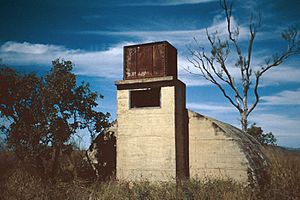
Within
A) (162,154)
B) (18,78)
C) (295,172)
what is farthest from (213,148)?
(18,78)

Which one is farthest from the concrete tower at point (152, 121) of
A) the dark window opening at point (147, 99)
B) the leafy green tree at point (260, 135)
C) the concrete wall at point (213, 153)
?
the leafy green tree at point (260, 135)

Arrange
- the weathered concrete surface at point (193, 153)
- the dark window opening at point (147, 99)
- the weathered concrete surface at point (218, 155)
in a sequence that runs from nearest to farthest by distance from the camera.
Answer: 1. the weathered concrete surface at point (218, 155)
2. the weathered concrete surface at point (193, 153)
3. the dark window opening at point (147, 99)

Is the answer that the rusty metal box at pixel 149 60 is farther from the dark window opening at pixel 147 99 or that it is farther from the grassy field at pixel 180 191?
the grassy field at pixel 180 191

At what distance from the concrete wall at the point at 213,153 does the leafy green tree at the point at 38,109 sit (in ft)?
19.1

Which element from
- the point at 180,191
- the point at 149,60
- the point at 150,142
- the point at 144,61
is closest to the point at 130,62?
the point at 144,61

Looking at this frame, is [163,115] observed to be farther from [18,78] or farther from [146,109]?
[18,78]

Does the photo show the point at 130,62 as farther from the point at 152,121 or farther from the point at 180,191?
the point at 180,191

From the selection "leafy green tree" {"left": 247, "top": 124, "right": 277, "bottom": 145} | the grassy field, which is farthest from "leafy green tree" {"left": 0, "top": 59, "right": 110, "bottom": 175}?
"leafy green tree" {"left": 247, "top": 124, "right": 277, "bottom": 145}

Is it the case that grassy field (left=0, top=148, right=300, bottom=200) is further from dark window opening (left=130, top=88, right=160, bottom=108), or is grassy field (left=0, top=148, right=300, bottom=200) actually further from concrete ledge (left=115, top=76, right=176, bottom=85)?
dark window opening (left=130, top=88, right=160, bottom=108)

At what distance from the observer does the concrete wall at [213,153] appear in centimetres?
1145

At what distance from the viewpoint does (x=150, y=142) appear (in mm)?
12078

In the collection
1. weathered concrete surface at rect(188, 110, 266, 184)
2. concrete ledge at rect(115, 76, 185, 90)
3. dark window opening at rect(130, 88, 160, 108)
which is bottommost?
weathered concrete surface at rect(188, 110, 266, 184)

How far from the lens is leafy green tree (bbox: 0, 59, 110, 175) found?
12.6 metres

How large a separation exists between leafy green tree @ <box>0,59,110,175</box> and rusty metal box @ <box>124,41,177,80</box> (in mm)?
2872
